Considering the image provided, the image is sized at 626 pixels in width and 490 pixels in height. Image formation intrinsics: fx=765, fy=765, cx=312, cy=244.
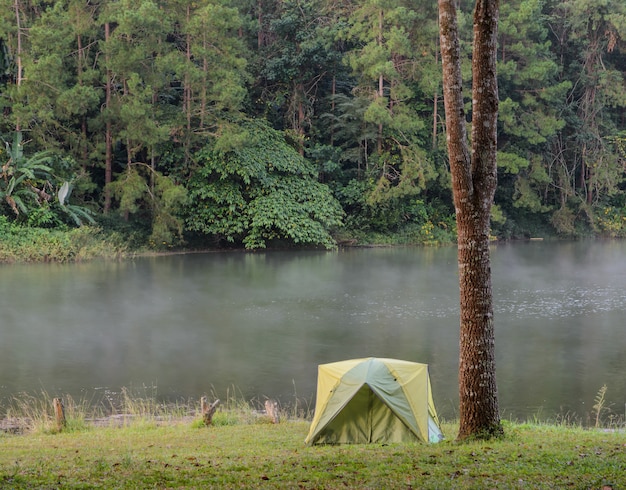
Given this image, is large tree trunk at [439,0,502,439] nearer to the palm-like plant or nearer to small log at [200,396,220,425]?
small log at [200,396,220,425]

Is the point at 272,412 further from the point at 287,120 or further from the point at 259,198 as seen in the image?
the point at 287,120

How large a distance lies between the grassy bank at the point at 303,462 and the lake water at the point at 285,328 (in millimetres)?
3006

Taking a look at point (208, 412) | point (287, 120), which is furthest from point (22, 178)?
point (208, 412)

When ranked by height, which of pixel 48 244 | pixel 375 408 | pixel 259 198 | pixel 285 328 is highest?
pixel 259 198

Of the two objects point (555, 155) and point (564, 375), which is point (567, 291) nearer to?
point (564, 375)

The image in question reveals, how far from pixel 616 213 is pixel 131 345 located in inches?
1202

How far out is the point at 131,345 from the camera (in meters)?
13.4

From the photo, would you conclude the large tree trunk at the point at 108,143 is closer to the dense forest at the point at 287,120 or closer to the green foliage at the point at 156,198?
the dense forest at the point at 287,120

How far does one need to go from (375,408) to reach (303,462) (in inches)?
90.1

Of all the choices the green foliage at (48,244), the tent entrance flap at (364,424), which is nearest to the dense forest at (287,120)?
the green foliage at (48,244)

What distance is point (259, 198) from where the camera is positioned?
28.4m

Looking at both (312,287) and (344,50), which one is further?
(344,50)

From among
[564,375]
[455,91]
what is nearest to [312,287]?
[564,375]

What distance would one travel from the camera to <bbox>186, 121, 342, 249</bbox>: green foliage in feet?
91.5
